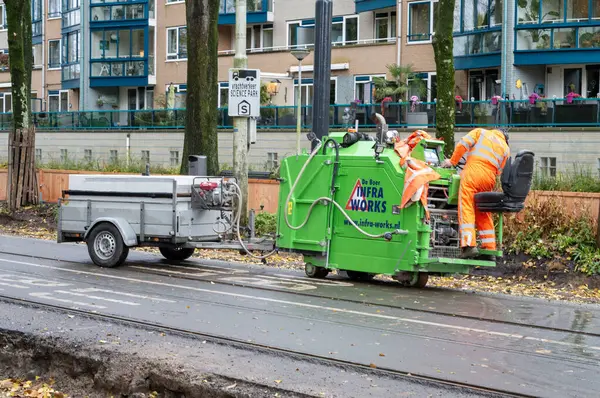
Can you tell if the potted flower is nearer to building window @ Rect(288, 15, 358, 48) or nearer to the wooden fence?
building window @ Rect(288, 15, 358, 48)

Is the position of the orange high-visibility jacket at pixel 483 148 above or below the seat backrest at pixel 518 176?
above

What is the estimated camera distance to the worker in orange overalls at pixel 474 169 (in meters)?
12.6

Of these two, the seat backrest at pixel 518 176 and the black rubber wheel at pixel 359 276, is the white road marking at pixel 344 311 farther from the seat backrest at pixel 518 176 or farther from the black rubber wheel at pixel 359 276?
the seat backrest at pixel 518 176

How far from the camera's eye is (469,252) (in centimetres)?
1263

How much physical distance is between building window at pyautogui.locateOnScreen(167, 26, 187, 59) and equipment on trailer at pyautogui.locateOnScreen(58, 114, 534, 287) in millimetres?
31503

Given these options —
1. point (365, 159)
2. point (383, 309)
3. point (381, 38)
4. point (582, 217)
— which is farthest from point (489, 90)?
point (383, 309)

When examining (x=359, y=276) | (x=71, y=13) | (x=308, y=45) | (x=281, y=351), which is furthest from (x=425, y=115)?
(x=71, y=13)

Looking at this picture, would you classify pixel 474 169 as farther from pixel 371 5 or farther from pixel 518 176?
pixel 371 5

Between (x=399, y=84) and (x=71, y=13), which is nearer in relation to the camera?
(x=399, y=84)

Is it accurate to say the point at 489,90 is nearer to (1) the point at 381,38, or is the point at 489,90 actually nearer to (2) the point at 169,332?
(1) the point at 381,38

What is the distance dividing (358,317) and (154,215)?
5.43 metres

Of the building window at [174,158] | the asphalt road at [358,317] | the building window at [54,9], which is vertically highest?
the building window at [54,9]

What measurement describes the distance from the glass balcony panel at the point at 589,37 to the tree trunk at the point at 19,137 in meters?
18.7

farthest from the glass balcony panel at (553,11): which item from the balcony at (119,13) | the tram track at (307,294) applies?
the balcony at (119,13)
